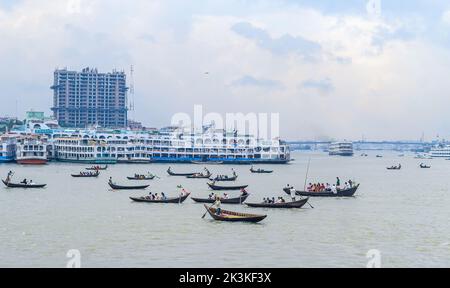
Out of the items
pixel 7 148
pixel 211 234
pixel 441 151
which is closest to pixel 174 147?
pixel 7 148

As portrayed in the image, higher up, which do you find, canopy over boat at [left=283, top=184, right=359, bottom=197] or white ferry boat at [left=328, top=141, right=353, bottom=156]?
white ferry boat at [left=328, top=141, right=353, bottom=156]

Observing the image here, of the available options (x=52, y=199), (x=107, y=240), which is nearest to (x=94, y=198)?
(x=52, y=199)

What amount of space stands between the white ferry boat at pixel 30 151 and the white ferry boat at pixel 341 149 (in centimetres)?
10552

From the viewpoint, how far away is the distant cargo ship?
174 m

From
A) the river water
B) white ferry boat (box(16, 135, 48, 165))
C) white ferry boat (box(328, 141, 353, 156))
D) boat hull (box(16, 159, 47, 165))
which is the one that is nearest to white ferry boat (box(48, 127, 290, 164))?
white ferry boat (box(16, 135, 48, 165))

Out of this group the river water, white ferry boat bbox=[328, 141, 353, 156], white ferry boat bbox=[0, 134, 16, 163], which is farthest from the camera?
white ferry boat bbox=[328, 141, 353, 156]

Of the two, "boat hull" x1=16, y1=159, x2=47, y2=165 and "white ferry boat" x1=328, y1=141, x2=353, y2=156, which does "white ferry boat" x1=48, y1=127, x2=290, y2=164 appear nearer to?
"boat hull" x1=16, y1=159, x2=47, y2=165

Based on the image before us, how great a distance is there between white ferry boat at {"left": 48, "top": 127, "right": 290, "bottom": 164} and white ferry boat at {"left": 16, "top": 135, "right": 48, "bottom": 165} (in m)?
6.82

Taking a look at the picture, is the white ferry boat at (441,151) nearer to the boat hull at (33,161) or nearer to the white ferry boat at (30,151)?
the white ferry boat at (30,151)

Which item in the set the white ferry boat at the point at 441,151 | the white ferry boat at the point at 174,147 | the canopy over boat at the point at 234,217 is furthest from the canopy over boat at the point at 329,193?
the white ferry boat at the point at 441,151

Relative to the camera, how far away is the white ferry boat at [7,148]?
87.2 metres

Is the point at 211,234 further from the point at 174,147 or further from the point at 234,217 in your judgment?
the point at 174,147

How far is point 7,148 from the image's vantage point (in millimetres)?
88062

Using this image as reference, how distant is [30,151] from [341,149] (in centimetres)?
10791
